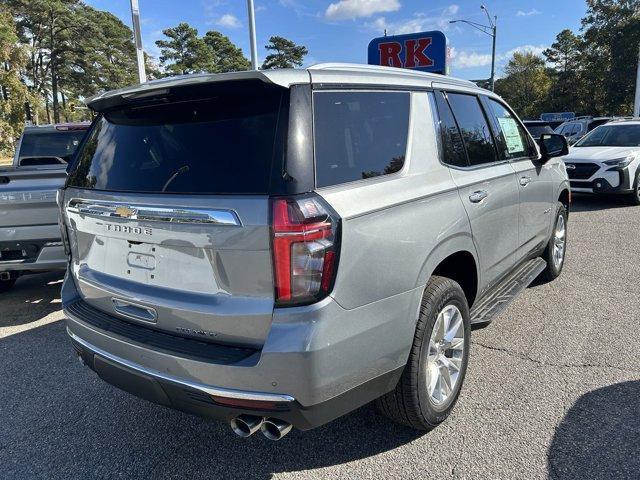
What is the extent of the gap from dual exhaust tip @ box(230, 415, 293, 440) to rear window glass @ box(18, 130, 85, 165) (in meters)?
6.67

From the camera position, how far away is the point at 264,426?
2.15m

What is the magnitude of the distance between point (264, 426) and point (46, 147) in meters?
7.09

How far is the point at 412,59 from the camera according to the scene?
10602 millimetres

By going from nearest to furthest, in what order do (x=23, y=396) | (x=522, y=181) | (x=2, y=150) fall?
(x=23, y=396)
(x=522, y=181)
(x=2, y=150)

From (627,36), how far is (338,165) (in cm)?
5083

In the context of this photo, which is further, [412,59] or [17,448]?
[412,59]

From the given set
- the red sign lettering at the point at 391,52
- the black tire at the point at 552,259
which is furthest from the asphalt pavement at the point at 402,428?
the red sign lettering at the point at 391,52

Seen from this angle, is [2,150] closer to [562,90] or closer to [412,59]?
[412,59]

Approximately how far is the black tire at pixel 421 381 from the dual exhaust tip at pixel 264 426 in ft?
2.18

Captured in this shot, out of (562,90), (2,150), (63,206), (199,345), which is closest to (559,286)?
(199,345)

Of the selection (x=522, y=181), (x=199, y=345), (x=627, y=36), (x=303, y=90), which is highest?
(x=627, y=36)

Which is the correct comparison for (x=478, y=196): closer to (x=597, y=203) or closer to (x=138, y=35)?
(x=597, y=203)

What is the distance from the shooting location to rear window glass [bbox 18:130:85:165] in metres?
7.49

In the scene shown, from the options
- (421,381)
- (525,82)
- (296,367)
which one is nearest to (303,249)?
(296,367)
